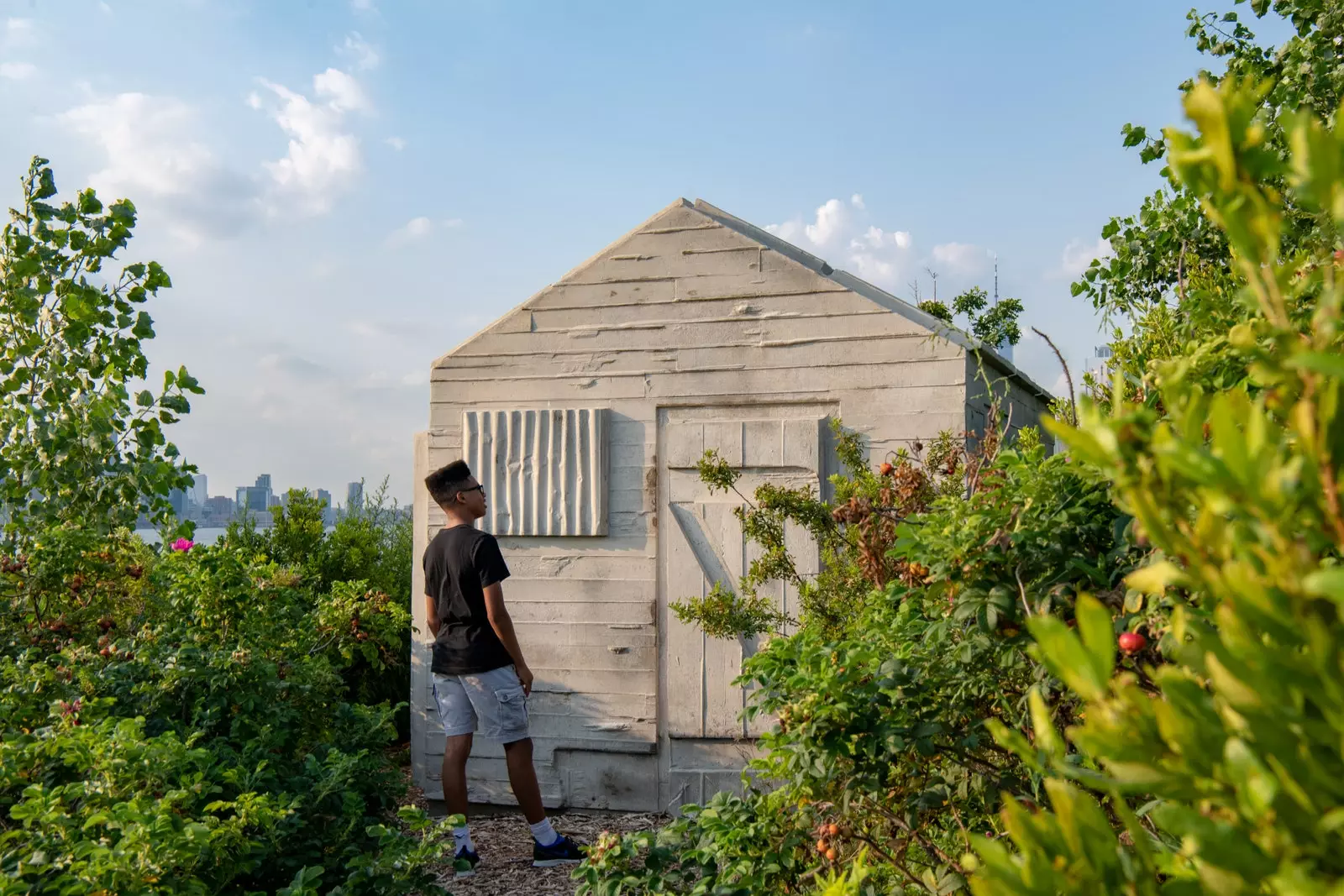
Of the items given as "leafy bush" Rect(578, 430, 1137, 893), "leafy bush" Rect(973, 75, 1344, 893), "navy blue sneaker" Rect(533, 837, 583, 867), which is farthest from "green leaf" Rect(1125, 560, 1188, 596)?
"navy blue sneaker" Rect(533, 837, 583, 867)

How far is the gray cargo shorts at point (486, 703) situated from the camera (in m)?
5.30

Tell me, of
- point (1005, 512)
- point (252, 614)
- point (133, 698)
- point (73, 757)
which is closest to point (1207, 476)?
point (1005, 512)

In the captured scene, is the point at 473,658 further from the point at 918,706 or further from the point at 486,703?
the point at 918,706

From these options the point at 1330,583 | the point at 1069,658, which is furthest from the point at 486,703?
the point at 1330,583

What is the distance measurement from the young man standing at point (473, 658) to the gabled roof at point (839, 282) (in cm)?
151

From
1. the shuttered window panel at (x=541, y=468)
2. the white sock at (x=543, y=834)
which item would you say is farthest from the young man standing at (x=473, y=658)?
the shuttered window panel at (x=541, y=468)

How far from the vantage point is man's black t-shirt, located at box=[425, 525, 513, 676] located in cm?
527

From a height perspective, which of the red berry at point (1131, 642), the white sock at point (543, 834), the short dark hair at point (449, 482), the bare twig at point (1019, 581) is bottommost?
the white sock at point (543, 834)

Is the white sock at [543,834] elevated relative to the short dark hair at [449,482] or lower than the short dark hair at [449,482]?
lower

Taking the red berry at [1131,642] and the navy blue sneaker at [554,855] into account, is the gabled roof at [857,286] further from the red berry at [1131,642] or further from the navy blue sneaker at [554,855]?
the red berry at [1131,642]

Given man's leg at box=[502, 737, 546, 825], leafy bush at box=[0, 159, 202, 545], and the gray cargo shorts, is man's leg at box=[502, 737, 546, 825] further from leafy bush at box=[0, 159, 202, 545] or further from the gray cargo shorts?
leafy bush at box=[0, 159, 202, 545]

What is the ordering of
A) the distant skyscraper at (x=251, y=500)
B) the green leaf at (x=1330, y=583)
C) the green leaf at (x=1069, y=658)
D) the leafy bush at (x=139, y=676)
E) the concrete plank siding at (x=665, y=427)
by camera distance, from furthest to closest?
the distant skyscraper at (x=251, y=500) < the concrete plank siding at (x=665, y=427) < the leafy bush at (x=139, y=676) < the green leaf at (x=1069, y=658) < the green leaf at (x=1330, y=583)

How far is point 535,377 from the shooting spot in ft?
20.6

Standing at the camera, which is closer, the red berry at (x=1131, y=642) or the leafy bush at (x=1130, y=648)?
the leafy bush at (x=1130, y=648)
